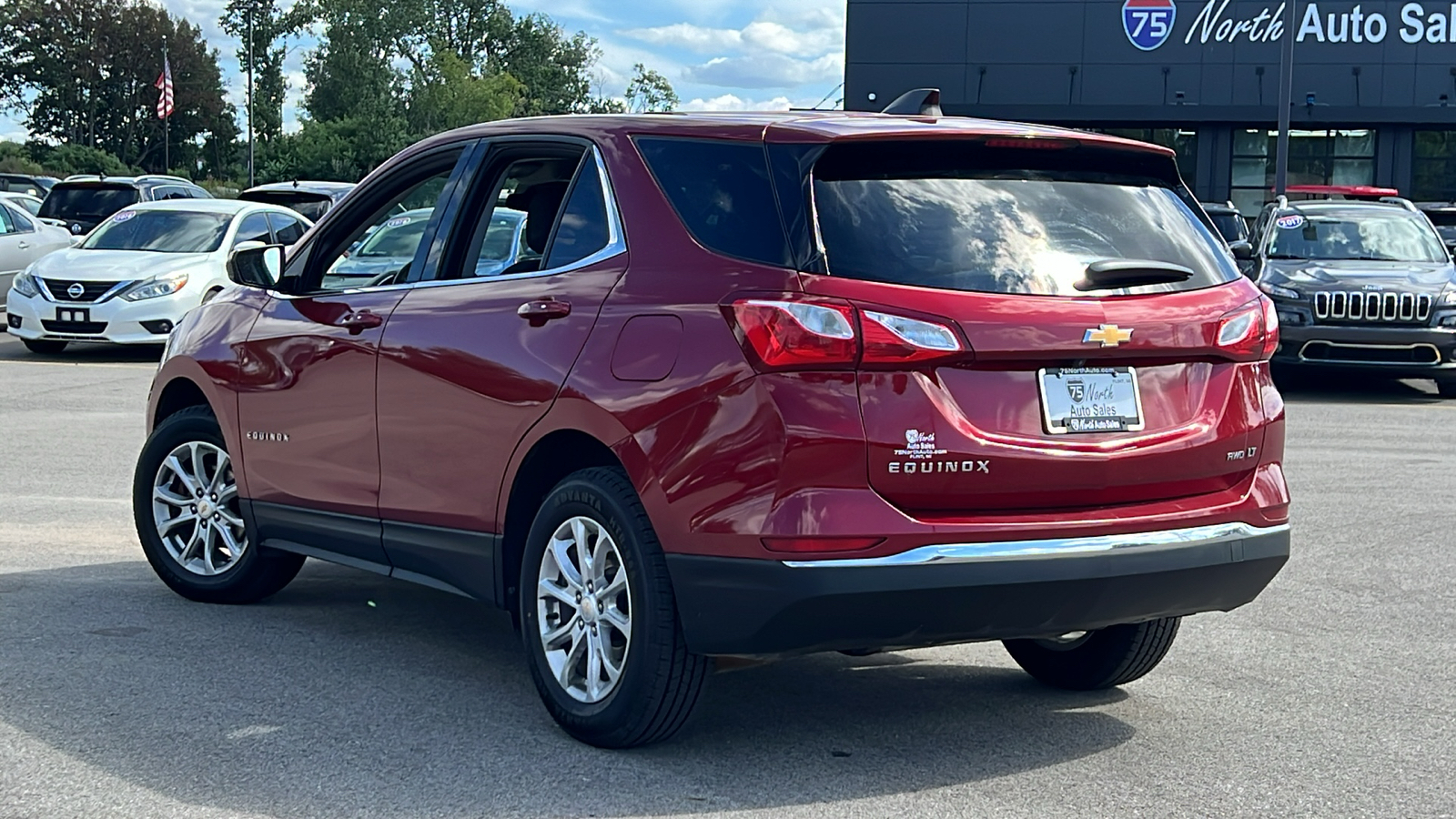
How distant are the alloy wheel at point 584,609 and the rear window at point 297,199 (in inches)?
781

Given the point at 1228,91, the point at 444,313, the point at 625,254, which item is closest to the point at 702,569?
the point at 625,254

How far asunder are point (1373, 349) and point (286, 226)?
1133 cm

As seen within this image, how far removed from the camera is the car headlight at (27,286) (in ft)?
56.9

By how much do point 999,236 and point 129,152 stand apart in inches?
3692

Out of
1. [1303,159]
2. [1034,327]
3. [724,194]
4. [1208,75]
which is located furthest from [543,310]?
[1303,159]

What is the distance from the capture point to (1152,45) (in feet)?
156

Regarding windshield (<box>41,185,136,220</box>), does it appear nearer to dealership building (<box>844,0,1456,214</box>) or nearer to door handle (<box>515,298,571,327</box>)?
door handle (<box>515,298,571,327</box>)

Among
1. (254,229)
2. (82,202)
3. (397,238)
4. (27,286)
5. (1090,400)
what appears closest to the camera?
(1090,400)

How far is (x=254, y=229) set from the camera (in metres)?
18.9

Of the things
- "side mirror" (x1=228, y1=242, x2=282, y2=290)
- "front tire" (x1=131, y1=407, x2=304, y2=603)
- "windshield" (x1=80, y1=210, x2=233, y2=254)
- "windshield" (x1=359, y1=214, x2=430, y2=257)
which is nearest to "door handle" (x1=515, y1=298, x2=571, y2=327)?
"windshield" (x1=359, y1=214, x2=430, y2=257)

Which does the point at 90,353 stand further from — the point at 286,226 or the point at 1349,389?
the point at 1349,389

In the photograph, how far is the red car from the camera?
4.20m

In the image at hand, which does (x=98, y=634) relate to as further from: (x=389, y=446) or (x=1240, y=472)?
(x=1240, y=472)

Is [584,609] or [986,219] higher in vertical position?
[986,219]
